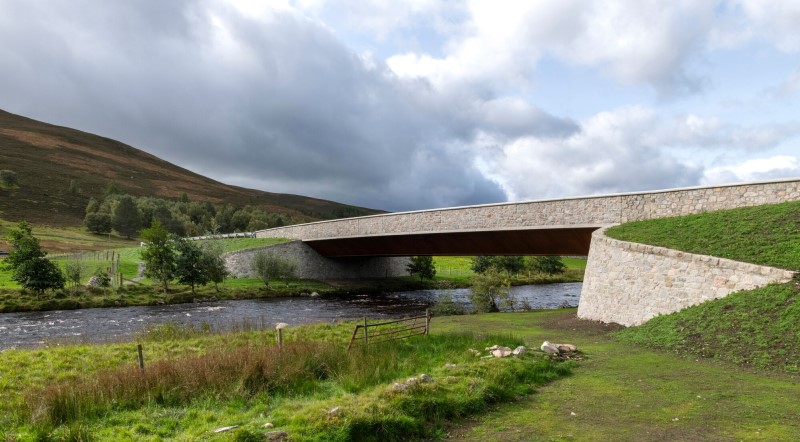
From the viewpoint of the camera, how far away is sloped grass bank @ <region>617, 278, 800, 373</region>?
1168 centimetres

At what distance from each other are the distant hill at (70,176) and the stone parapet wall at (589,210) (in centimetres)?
8650

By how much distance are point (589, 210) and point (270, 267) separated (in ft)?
98.6

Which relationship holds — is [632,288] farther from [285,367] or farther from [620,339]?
[285,367]

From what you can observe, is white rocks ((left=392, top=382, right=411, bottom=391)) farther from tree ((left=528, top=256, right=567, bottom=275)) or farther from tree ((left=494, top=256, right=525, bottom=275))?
tree ((left=528, top=256, right=567, bottom=275))

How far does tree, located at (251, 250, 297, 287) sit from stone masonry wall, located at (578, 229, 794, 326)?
31.0m

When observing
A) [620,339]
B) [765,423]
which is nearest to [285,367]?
[765,423]

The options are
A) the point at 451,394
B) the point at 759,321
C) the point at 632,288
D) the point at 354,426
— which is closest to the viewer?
the point at 354,426

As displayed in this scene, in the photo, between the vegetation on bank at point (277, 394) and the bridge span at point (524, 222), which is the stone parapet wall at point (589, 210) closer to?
the bridge span at point (524, 222)

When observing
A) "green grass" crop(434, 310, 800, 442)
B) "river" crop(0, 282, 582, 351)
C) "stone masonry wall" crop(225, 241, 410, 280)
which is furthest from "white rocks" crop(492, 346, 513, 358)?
"stone masonry wall" crop(225, 241, 410, 280)

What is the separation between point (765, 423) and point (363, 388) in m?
7.25

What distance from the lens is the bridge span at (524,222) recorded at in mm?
22281

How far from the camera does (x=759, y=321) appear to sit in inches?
509

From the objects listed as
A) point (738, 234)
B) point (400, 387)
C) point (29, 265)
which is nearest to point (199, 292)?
point (29, 265)

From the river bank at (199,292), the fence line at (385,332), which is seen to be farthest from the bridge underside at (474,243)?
the fence line at (385,332)
